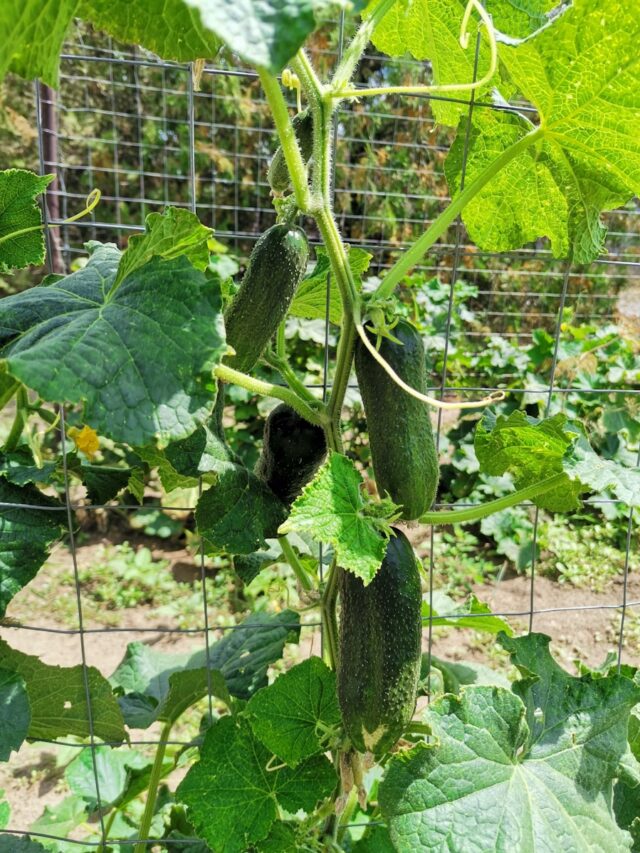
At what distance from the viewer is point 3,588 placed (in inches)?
46.6

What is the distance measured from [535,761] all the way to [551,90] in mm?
1025

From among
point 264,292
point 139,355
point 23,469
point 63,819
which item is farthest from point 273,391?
point 63,819

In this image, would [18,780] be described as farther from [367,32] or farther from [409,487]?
[367,32]

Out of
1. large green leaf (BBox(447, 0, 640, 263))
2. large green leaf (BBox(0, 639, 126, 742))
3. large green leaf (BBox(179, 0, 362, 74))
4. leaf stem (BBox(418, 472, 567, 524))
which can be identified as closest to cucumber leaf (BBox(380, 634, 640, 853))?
leaf stem (BBox(418, 472, 567, 524))

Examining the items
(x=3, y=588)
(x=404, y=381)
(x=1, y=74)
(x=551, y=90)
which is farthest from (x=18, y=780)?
(x=551, y=90)

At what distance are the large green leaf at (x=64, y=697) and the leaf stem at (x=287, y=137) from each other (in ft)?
2.88

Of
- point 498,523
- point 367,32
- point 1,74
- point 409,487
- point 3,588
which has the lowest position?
point 498,523

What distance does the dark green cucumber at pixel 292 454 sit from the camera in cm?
123

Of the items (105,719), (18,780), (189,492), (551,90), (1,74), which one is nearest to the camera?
(1,74)

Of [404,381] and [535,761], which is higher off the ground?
[404,381]

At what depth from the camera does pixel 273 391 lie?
110 cm

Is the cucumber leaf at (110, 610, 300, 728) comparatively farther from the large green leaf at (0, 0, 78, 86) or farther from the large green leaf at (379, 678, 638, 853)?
the large green leaf at (0, 0, 78, 86)

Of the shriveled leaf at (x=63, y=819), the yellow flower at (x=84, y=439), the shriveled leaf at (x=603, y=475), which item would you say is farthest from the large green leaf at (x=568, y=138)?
the shriveled leaf at (x=63, y=819)

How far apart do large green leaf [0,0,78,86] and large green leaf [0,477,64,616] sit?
0.65 meters
